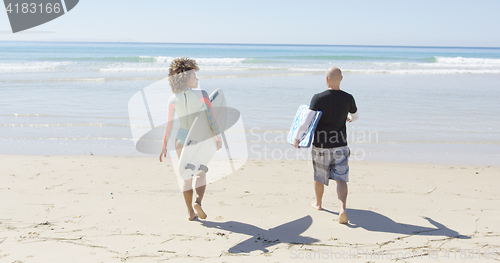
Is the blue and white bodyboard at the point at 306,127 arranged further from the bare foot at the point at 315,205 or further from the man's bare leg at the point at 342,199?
the bare foot at the point at 315,205

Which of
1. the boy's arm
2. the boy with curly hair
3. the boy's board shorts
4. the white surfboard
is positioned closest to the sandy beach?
the boy's board shorts

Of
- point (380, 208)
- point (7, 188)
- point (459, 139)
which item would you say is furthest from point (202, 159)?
point (459, 139)

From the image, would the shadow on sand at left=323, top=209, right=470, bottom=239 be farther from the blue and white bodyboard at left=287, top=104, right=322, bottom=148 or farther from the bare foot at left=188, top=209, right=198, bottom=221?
the bare foot at left=188, top=209, right=198, bottom=221

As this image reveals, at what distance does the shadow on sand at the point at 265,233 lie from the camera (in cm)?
326

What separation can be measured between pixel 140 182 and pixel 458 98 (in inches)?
472

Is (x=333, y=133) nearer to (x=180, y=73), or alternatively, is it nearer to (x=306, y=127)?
(x=306, y=127)

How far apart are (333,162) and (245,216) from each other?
44.7 inches

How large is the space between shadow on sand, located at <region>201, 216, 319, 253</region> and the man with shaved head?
1.53 feet

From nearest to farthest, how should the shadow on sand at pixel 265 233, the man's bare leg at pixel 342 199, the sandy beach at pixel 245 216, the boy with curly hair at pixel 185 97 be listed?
the sandy beach at pixel 245 216 → the shadow on sand at pixel 265 233 → the boy with curly hair at pixel 185 97 → the man's bare leg at pixel 342 199

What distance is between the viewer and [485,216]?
3.86m

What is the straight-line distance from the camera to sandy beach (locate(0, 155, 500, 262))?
10.2ft

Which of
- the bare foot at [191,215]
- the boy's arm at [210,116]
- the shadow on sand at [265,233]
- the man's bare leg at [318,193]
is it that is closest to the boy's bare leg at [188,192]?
the bare foot at [191,215]

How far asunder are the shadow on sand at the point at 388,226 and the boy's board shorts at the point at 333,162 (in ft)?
1.60

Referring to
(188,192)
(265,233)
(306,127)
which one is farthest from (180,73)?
(265,233)
